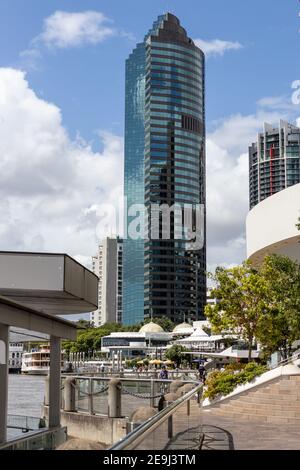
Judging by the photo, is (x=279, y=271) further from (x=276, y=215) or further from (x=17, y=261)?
(x=17, y=261)

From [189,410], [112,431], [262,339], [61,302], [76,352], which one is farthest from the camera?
[76,352]

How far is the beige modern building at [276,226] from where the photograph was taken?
37938 millimetres

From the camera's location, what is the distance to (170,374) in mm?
49688

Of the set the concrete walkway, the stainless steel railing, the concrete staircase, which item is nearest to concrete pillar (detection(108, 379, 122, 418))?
the stainless steel railing

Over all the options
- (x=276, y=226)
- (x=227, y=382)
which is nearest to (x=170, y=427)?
(x=227, y=382)

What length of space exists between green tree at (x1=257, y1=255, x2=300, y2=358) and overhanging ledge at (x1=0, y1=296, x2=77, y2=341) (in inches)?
538

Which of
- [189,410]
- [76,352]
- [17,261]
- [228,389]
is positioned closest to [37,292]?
[17,261]

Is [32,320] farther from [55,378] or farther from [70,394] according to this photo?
[70,394]

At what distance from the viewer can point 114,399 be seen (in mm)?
21359

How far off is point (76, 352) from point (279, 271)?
509 ft

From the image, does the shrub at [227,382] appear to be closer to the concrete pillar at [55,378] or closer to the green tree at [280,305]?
the green tree at [280,305]

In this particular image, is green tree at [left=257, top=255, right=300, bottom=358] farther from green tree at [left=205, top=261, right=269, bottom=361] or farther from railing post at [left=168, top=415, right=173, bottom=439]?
railing post at [left=168, top=415, right=173, bottom=439]

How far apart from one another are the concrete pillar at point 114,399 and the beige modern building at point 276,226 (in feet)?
61.3

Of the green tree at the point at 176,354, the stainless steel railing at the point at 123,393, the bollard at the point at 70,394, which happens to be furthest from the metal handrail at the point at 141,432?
the green tree at the point at 176,354
